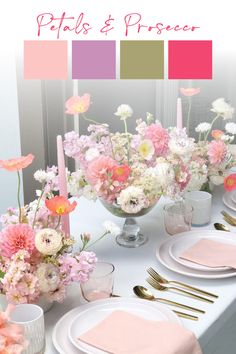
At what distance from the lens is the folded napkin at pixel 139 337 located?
2.99 feet

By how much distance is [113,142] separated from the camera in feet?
4.61

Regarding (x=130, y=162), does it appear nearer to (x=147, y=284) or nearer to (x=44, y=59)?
(x=147, y=284)

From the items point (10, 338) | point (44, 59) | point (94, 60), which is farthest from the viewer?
point (94, 60)

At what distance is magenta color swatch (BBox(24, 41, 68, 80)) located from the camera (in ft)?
5.97

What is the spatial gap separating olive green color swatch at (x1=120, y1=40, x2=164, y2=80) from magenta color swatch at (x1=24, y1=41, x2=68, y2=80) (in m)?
0.22

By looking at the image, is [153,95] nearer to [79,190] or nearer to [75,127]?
[75,127]

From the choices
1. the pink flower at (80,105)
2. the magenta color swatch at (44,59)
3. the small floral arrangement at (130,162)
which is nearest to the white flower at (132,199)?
the small floral arrangement at (130,162)

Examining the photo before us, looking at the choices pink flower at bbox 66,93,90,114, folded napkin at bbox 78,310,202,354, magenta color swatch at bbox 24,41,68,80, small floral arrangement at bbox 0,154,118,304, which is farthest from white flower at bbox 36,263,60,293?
A: magenta color swatch at bbox 24,41,68,80

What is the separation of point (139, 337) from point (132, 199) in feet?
1.24

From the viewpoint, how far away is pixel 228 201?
167 centimetres

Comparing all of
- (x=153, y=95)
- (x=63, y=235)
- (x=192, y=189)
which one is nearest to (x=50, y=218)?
(x=63, y=235)

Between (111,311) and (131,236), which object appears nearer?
(111,311)

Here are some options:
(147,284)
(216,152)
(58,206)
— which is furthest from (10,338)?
(216,152)

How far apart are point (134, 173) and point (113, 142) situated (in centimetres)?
14
